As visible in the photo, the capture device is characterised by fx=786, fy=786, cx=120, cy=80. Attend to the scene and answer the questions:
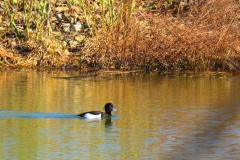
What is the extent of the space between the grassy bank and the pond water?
2.92 feet

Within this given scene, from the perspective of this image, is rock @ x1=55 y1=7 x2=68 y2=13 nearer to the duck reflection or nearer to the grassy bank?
the grassy bank

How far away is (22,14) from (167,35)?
511cm

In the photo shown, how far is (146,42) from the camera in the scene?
19938 mm

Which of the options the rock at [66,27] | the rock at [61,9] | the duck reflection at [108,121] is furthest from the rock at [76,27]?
the duck reflection at [108,121]

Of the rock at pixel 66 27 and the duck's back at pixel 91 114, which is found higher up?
the rock at pixel 66 27

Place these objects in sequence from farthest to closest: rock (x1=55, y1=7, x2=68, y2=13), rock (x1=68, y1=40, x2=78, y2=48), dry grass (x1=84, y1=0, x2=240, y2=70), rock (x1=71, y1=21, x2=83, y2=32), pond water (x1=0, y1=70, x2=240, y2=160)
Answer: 1. rock (x1=55, y1=7, x2=68, y2=13)
2. rock (x1=71, y1=21, x2=83, y2=32)
3. rock (x1=68, y1=40, x2=78, y2=48)
4. dry grass (x1=84, y1=0, x2=240, y2=70)
5. pond water (x1=0, y1=70, x2=240, y2=160)

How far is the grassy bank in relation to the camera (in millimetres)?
19828

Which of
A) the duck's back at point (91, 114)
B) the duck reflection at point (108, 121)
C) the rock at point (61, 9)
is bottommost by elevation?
the duck reflection at point (108, 121)

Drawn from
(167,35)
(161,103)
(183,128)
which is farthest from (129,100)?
(167,35)

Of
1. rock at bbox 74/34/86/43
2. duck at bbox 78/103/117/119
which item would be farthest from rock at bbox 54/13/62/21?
duck at bbox 78/103/117/119

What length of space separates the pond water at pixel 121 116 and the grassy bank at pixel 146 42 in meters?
0.89

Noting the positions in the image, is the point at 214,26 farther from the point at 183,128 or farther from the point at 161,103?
the point at 183,128

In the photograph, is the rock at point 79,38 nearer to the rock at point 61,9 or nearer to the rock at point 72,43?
the rock at point 72,43

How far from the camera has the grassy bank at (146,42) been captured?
19.8 meters
